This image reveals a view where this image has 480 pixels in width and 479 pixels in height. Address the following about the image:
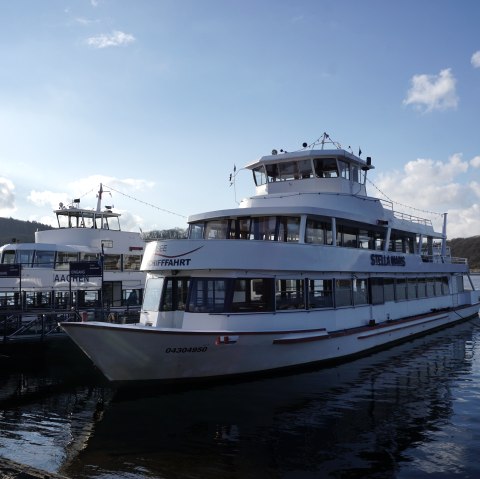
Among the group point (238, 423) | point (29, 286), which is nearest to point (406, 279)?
point (238, 423)

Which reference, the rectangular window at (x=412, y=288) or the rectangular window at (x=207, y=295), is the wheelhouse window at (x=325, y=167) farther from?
the rectangular window at (x=207, y=295)

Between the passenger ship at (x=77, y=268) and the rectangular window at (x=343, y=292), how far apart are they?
29.0 ft

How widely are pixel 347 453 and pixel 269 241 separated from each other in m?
6.34

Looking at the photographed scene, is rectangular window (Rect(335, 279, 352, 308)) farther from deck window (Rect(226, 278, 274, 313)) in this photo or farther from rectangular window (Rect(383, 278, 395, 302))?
deck window (Rect(226, 278, 274, 313))

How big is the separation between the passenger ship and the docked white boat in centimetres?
646

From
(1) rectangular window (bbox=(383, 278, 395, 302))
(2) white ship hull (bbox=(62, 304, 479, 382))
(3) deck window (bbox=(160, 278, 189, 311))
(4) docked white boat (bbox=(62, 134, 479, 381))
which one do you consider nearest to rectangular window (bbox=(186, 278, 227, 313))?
(4) docked white boat (bbox=(62, 134, 479, 381))

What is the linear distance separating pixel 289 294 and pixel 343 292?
114 inches

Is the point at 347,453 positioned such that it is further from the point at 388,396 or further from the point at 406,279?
the point at 406,279

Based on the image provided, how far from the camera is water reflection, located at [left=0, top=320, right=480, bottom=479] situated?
800 centimetres

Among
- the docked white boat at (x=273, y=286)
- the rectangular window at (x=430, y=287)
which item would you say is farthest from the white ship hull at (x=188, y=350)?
the rectangular window at (x=430, y=287)

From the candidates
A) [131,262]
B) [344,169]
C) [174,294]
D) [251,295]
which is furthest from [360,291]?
[131,262]

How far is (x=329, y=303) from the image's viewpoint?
1564 centimetres

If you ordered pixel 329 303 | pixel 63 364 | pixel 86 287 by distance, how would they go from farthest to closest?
1. pixel 86 287
2. pixel 63 364
3. pixel 329 303

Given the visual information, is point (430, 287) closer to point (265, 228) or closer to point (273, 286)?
point (265, 228)
